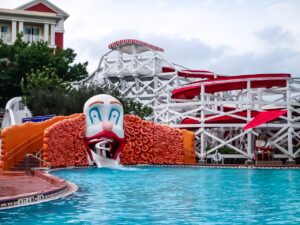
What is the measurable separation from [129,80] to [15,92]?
865 cm

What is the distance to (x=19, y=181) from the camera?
602 inches

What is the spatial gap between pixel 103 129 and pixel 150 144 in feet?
12.1

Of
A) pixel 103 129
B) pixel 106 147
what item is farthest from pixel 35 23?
pixel 103 129

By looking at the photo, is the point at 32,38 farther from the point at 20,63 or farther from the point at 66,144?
the point at 66,144

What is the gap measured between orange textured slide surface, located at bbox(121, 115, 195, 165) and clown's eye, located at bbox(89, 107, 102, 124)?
207 centimetres

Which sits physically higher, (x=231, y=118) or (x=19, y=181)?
(x=231, y=118)

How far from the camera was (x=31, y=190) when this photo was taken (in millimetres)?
12719

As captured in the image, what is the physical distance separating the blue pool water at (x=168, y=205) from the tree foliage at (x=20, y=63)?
2624 centimetres

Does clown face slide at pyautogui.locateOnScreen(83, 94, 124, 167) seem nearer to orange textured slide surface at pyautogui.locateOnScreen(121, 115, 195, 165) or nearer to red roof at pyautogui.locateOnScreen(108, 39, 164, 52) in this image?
orange textured slide surface at pyautogui.locateOnScreen(121, 115, 195, 165)

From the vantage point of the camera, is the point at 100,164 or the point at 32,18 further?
the point at 32,18

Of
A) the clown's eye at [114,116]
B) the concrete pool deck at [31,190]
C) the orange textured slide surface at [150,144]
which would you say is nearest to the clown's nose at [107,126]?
the clown's eye at [114,116]

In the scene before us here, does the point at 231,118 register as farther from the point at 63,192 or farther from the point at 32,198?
the point at 32,198

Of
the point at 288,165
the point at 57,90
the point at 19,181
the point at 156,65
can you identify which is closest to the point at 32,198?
the point at 19,181

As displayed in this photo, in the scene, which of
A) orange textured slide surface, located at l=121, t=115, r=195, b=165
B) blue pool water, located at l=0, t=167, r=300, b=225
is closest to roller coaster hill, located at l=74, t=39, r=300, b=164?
orange textured slide surface, located at l=121, t=115, r=195, b=165
